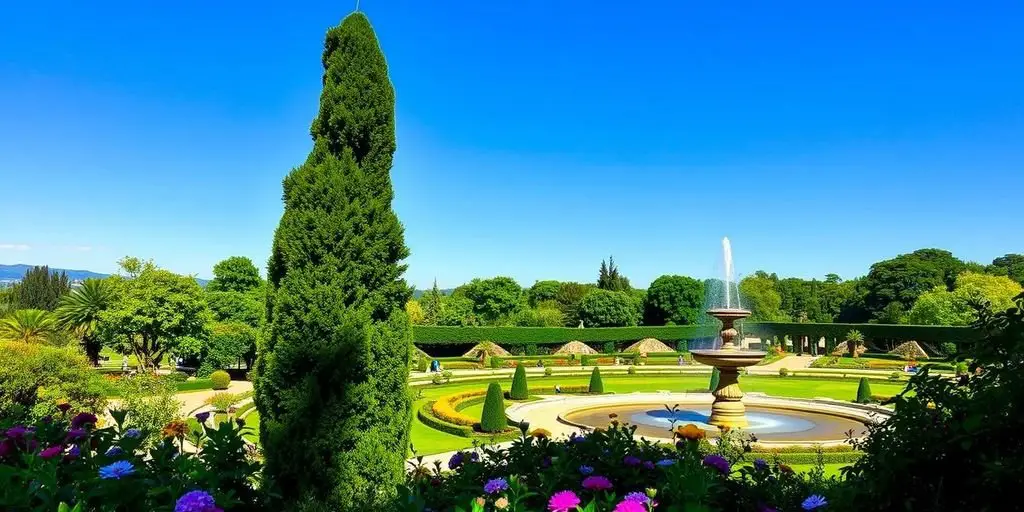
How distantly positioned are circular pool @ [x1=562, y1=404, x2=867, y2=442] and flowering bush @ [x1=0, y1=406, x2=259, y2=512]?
15738 millimetres

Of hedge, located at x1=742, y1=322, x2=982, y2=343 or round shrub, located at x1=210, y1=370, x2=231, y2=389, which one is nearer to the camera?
round shrub, located at x1=210, y1=370, x2=231, y2=389

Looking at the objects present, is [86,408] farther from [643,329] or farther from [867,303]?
[867,303]

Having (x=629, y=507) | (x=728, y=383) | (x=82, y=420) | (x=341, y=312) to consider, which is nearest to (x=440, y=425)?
(x=728, y=383)

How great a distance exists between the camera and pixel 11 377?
14.8 meters

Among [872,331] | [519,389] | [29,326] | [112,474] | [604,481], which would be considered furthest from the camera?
[872,331]

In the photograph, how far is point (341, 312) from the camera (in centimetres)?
834

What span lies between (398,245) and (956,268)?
80369mm

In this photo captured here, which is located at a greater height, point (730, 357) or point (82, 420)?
point (82, 420)

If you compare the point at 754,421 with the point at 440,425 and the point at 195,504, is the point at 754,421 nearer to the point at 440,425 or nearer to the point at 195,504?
the point at 440,425

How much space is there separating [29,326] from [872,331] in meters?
61.4

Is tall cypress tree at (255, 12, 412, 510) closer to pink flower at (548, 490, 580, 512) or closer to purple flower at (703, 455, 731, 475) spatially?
purple flower at (703, 455, 731, 475)

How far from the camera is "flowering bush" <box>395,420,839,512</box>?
10.4ft

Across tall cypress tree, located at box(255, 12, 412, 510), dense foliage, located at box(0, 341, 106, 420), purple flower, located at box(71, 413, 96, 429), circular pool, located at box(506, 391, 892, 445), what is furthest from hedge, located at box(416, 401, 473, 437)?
purple flower, located at box(71, 413, 96, 429)

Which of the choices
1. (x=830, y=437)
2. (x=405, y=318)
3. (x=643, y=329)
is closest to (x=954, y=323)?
(x=643, y=329)
